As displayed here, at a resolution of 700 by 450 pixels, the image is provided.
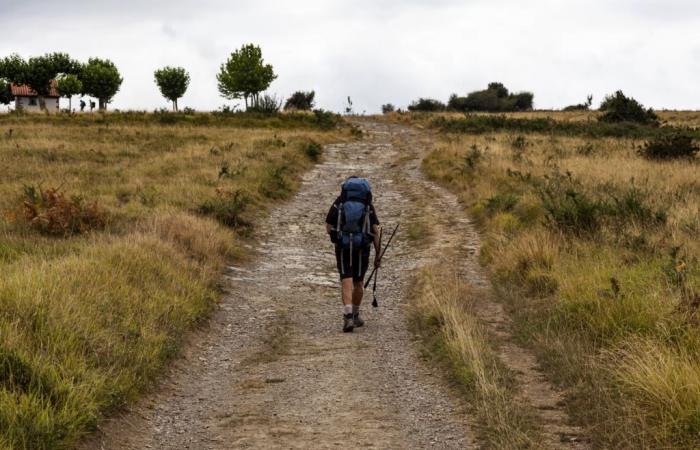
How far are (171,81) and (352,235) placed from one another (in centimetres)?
7580

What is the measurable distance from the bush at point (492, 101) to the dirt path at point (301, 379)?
203 feet

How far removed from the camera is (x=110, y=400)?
554 cm

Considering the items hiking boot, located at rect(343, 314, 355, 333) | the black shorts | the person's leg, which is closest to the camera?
hiking boot, located at rect(343, 314, 355, 333)

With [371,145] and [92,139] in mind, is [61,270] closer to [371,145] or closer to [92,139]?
[92,139]

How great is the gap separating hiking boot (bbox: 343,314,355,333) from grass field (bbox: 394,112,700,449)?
202 cm

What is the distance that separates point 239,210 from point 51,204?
4.56 m

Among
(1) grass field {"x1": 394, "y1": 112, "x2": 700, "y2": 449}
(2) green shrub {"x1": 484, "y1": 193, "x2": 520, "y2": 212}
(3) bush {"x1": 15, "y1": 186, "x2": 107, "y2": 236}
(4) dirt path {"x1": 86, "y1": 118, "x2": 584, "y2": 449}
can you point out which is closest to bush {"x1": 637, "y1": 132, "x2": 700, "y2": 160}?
(1) grass field {"x1": 394, "y1": 112, "x2": 700, "y2": 449}

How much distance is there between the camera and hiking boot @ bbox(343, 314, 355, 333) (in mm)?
8531

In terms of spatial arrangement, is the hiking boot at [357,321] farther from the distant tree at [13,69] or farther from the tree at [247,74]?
the distant tree at [13,69]

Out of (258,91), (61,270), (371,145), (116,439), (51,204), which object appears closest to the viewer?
(116,439)

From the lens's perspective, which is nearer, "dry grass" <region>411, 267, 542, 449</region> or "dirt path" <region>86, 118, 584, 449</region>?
"dry grass" <region>411, 267, 542, 449</region>

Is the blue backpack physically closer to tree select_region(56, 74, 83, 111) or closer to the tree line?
the tree line

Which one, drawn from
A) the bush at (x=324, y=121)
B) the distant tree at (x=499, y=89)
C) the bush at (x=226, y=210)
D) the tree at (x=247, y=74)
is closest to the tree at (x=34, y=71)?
the tree at (x=247, y=74)

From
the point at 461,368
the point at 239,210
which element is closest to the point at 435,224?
the point at 239,210
